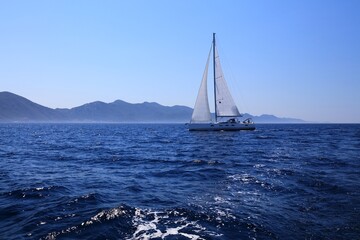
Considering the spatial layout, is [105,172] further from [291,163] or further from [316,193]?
[291,163]

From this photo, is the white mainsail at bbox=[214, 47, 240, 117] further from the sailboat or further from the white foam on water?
the white foam on water

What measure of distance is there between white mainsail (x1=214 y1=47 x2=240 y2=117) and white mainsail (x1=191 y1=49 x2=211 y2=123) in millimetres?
2692

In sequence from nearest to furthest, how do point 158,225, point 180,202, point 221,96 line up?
point 158,225 → point 180,202 → point 221,96

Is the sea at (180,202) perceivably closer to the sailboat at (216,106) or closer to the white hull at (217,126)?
the white hull at (217,126)

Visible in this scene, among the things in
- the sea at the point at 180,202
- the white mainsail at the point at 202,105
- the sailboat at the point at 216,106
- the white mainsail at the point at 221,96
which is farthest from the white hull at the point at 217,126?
the sea at the point at 180,202

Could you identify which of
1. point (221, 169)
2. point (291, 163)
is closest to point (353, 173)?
point (291, 163)

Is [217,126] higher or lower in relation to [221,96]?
lower

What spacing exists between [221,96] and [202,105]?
210 inches

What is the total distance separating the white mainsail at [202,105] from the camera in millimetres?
67375

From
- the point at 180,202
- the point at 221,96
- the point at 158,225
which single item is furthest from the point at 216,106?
the point at 158,225

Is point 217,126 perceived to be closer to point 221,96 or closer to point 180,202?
point 221,96

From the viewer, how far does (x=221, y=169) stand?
21.2 meters

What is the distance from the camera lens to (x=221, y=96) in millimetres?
68312

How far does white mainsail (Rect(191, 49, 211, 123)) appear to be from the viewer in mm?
67375
